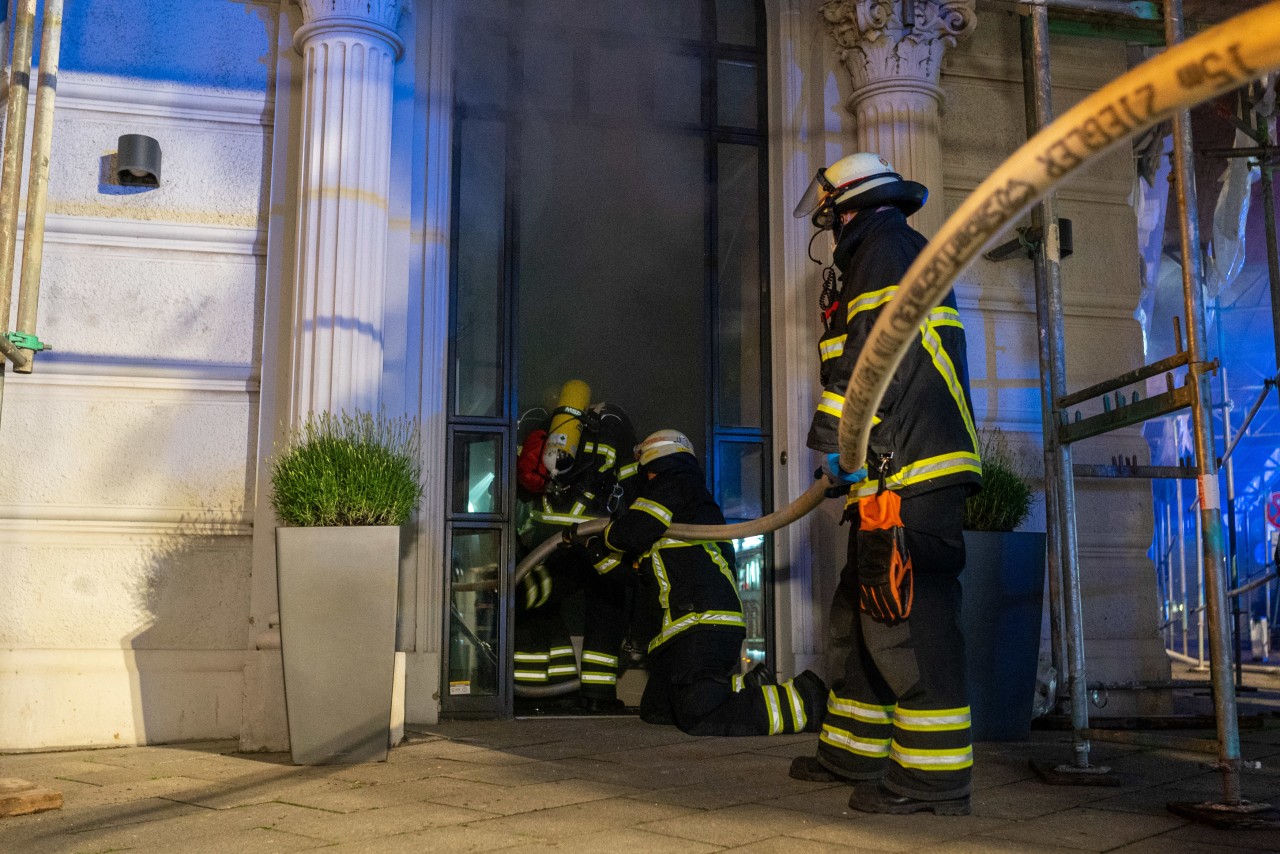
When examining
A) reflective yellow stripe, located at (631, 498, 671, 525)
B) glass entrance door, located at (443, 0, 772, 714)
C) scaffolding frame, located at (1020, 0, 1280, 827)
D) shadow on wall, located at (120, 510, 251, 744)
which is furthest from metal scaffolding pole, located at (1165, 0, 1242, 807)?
shadow on wall, located at (120, 510, 251, 744)

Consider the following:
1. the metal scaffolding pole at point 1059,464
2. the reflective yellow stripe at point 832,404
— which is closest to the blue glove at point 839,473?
the reflective yellow stripe at point 832,404

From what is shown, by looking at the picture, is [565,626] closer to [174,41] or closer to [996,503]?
[996,503]

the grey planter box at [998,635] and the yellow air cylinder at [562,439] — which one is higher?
the yellow air cylinder at [562,439]

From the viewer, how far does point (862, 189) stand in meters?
4.07

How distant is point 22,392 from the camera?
17.1 ft

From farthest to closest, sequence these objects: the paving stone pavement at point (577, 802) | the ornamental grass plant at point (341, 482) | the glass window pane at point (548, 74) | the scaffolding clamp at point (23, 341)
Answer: the glass window pane at point (548, 74) < the ornamental grass plant at point (341, 482) < the scaffolding clamp at point (23, 341) < the paving stone pavement at point (577, 802)

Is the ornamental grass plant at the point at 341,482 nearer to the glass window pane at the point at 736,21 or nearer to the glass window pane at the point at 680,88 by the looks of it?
the glass window pane at the point at 680,88

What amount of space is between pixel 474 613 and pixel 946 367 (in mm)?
3071

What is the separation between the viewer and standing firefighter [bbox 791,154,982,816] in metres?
3.51

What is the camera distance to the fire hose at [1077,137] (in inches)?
51.8

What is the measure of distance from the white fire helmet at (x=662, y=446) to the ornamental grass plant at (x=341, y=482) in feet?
5.21

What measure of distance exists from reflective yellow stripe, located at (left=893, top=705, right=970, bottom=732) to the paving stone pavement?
268mm

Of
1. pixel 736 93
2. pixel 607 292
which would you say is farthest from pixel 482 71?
pixel 607 292

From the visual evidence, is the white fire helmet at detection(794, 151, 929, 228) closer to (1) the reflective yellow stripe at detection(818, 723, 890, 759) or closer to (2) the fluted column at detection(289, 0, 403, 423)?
(1) the reflective yellow stripe at detection(818, 723, 890, 759)
